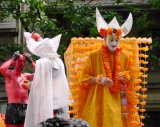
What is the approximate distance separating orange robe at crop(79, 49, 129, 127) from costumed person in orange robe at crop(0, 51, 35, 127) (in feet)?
1.97

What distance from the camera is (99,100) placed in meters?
4.67

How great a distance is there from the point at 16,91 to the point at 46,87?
16.2 inches

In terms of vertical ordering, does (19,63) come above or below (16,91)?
above

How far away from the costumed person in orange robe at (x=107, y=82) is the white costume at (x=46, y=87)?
253mm

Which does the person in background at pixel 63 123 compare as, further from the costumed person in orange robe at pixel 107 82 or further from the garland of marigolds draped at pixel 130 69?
the garland of marigolds draped at pixel 130 69

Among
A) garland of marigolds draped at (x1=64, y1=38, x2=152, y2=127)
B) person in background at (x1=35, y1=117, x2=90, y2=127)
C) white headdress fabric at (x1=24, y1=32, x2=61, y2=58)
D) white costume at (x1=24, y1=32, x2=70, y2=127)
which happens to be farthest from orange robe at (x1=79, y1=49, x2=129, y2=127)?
person in background at (x1=35, y1=117, x2=90, y2=127)

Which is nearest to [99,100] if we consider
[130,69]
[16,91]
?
[130,69]

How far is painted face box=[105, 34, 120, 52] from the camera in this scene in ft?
15.3

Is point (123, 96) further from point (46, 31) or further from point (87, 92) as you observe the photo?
point (46, 31)

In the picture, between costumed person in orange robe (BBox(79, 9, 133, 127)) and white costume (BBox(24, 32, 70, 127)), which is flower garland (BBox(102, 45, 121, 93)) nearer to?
costumed person in orange robe (BBox(79, 9, 133, 127))

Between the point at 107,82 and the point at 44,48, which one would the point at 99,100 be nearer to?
the point at 107,82

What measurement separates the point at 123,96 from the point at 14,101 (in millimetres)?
1106

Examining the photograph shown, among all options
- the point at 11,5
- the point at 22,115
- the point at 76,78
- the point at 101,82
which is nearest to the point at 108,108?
the point at 101,82

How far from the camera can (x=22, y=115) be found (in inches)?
193
